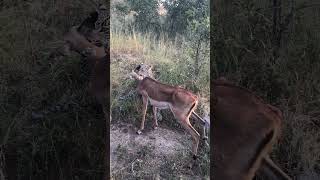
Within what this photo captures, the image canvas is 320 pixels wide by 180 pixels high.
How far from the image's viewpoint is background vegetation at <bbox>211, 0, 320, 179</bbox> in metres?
4.32

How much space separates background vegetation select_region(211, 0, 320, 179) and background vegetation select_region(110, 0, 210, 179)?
0.18m

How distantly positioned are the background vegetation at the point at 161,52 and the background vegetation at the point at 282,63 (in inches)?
7.1

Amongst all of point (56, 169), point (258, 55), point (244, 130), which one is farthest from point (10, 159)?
point (258, 55)

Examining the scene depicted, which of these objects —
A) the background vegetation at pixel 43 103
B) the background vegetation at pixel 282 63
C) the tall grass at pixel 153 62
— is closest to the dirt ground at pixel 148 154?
the background vegetation at pixel 43 103

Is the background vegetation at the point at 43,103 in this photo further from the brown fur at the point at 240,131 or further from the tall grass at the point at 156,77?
the brown fur at the point at 240,131

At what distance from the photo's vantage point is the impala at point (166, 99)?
4.30 meters

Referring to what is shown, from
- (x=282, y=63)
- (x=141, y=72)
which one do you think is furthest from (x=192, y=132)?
(x=282, y=63)

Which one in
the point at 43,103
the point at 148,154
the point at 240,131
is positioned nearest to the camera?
the point at 240,131

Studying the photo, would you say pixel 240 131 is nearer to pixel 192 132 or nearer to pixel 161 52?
pixel 192 132

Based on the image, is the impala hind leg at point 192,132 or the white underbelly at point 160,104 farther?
the white underbelly at point 160,104

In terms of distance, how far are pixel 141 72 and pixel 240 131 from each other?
1.03 metres

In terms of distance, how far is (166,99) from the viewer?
4.37m

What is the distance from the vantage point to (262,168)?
4.29m

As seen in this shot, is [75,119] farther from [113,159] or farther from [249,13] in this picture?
[249,13]
